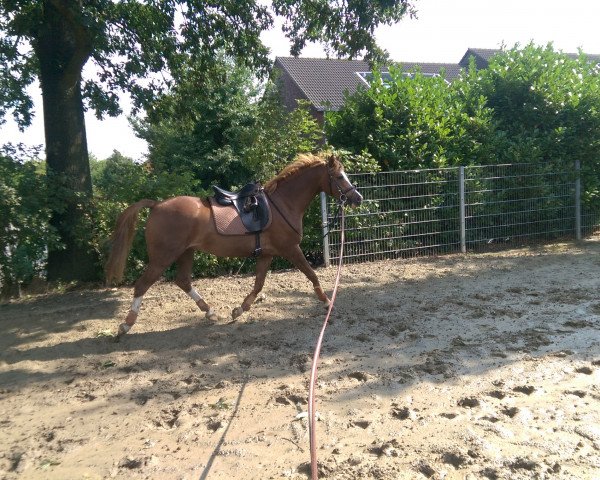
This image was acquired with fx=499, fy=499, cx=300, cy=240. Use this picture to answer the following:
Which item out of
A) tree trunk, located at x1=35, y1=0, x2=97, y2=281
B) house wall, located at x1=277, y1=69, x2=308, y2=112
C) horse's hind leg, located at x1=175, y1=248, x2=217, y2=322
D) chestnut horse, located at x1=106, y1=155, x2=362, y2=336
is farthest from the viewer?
house wall, located at x1=277, y1=69, x2=308, y2=112

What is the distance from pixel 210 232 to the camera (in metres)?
5.92

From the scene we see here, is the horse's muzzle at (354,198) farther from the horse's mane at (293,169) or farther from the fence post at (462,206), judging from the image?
the fence post at (462,206)

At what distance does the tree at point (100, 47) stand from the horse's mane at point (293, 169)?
3.44 m

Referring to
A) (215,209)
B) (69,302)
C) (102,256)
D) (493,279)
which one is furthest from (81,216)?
(493,279)

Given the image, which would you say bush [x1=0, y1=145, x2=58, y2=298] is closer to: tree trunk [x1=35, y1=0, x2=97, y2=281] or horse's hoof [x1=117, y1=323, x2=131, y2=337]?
tree trunk [x1=35, y1=0, x2=97, y2=281]

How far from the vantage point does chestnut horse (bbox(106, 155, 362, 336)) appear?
5.77 m

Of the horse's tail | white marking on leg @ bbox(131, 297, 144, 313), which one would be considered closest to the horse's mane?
the horse's tail

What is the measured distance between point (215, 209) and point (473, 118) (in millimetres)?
7976

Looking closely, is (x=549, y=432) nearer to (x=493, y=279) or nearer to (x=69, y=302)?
(x=493, y=279)

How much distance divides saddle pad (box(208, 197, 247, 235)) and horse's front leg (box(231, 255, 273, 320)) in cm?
51

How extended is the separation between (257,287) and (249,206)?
1010 mm

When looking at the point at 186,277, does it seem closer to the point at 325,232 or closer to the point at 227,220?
the point at 227,220

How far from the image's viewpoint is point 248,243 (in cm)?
611

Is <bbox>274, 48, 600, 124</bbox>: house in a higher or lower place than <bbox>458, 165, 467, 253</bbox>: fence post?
higher
